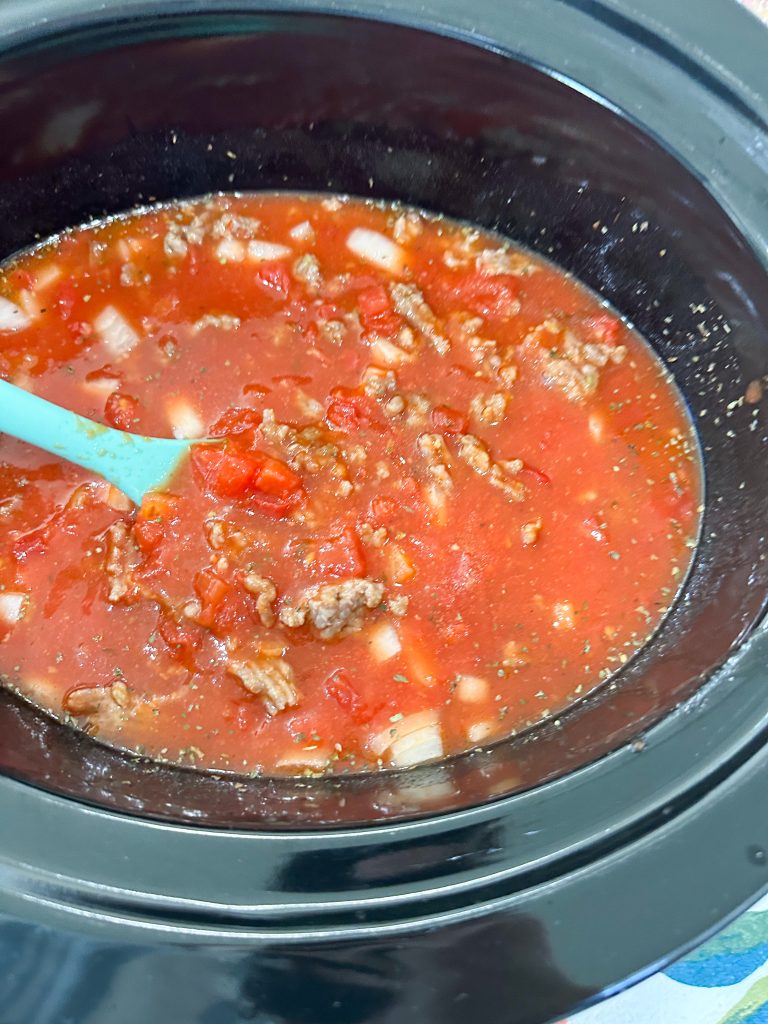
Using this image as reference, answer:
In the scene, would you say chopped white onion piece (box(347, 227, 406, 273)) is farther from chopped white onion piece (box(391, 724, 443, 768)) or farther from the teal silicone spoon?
chopped white onion piece (box(391, 724, 443, 768))

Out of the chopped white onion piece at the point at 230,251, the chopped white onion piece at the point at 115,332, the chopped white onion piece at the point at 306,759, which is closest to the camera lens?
the chopped white onion piece at the point at 306,759

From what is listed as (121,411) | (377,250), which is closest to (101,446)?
(121,411)

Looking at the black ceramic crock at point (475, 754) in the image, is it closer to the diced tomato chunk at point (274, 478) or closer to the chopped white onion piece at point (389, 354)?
the chopped white onion piece at point (389, 354)

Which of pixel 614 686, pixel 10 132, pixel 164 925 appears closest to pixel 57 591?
pixel 164 925

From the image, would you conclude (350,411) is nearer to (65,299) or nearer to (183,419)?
(183,419)

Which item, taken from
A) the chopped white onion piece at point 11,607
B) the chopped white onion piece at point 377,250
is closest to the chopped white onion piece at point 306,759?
the chopped white onion piece at point 11,607

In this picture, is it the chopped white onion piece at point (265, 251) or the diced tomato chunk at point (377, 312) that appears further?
the chopped white onion piece at point (265, 251)
